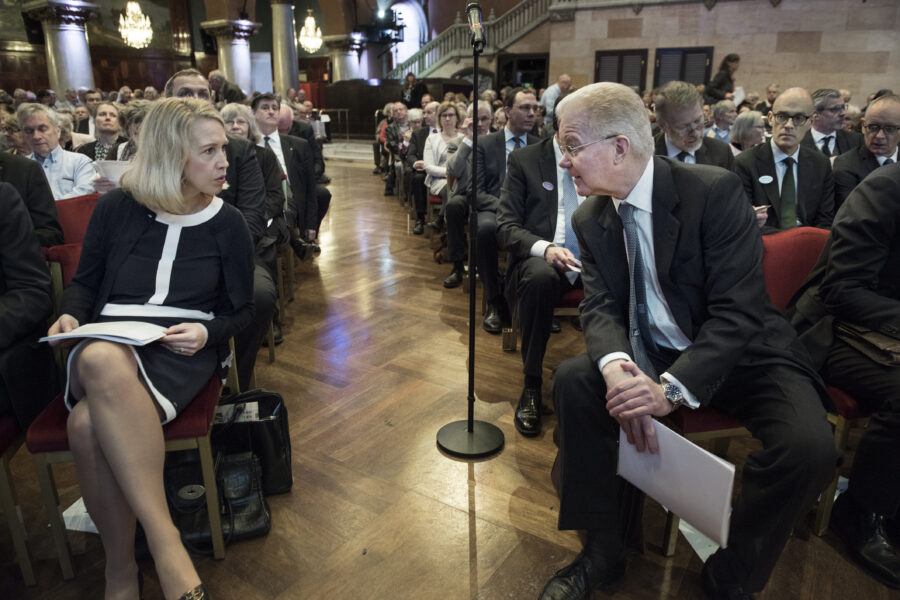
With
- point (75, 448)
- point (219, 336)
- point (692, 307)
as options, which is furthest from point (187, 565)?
point (692, 307)

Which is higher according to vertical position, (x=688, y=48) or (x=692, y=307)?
(x=688, y=48)

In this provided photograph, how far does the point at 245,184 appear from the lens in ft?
9.95

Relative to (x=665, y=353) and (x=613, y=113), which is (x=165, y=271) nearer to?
(x=613, y=113)

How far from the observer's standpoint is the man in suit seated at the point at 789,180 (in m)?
2.99

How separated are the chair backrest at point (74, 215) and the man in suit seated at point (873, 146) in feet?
11.1

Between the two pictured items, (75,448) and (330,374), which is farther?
(330,374)

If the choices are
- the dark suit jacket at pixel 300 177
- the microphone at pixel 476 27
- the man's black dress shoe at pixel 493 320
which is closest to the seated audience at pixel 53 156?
the dark suit jacket at pixel 300 177

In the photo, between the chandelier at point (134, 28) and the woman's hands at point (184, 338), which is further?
the chandelier at point (134, 28)

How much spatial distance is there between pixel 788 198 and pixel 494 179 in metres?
1.67

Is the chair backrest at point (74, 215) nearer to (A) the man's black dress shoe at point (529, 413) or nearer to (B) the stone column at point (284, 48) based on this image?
(A) the man's black dress shoe at point (529, 413)

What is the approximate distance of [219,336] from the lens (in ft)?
6.00

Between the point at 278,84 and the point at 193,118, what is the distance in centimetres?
1383

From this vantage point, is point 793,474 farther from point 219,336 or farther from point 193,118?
point 193,118

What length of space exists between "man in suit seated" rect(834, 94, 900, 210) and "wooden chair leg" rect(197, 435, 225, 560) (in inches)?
115
